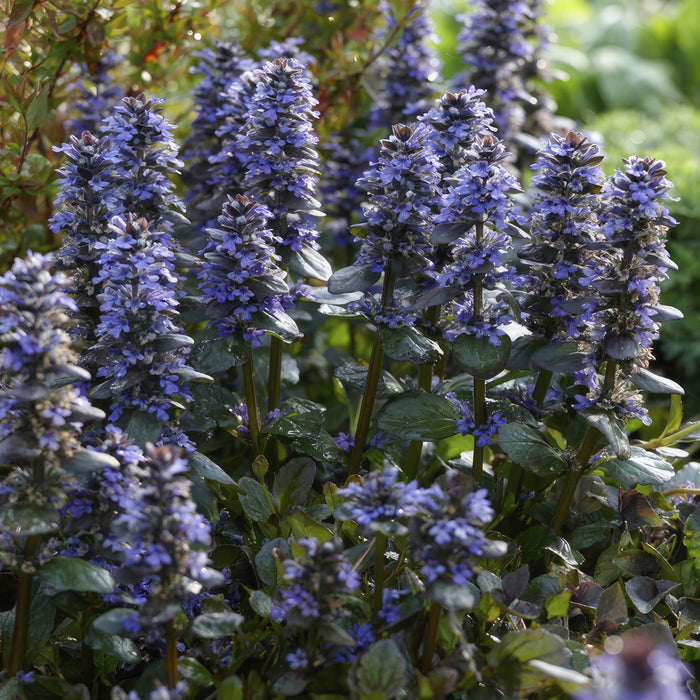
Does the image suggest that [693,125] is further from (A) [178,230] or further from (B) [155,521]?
(B) [155,521]

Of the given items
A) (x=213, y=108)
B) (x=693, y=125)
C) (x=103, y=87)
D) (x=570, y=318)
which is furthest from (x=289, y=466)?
(x=693, y=125)

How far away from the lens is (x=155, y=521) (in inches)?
61.2

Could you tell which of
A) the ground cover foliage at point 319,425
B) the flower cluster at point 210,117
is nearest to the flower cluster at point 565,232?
the ground cover foliage at point 319,425

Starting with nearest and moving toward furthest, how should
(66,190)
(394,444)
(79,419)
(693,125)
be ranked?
(79,419), (66,190), (394,444), (693,125)

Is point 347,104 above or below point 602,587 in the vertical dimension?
above

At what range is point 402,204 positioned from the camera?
209cm

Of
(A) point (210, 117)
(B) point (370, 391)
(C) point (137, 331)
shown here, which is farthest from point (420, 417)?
(A) point (210, 117)

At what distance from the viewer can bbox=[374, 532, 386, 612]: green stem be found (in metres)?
1.83

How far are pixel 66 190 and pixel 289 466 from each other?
3.23 ft

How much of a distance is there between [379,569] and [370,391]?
0.62 metres

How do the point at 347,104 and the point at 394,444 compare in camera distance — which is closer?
the point at 394,444

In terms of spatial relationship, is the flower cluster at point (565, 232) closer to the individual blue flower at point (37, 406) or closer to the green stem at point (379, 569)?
the green stem at point (379, 569)

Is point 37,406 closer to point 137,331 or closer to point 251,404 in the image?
point 137,331

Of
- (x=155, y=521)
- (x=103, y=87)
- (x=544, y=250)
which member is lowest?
(x=155, y=521)
